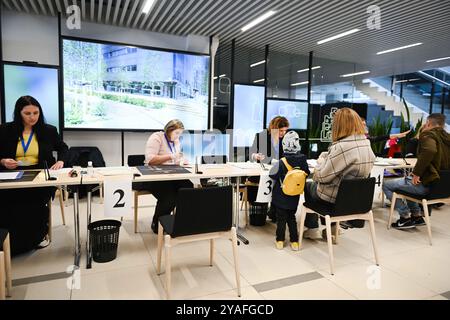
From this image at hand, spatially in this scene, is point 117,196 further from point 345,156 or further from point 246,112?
point 246,112

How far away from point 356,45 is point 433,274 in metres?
5.22

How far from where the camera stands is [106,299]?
2129 mm

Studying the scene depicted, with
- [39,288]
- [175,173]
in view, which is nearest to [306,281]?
[175,173]

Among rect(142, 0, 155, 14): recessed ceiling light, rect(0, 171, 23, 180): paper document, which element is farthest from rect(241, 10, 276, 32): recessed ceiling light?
rect(0, 171, 23, 180): paper document

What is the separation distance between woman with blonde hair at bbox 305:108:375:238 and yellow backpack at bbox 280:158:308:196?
6.5 inches

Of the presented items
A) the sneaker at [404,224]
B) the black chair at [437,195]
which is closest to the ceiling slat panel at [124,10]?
the black chair at [437,195]

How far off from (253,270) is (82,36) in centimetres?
474

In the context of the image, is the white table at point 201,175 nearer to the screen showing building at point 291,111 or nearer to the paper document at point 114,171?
the paper document at point 114,171

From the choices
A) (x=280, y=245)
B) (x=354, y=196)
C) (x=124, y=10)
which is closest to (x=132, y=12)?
(x=124, y=10)

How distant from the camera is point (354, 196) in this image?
263 cm

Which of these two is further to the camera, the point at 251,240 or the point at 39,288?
the point at 251,240

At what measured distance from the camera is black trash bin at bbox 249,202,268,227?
3.75 m
